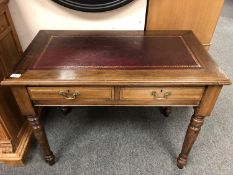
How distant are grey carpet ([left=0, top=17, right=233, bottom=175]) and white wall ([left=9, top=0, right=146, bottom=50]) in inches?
27.9

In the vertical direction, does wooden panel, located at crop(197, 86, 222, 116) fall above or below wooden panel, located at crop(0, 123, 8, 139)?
above

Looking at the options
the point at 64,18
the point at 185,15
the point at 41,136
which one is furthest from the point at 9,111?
the point at 185,15

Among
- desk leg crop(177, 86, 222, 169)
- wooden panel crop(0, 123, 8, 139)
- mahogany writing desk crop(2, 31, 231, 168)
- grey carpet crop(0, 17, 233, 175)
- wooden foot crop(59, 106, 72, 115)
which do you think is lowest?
grey carpet crop(0, 17, 233, 175)

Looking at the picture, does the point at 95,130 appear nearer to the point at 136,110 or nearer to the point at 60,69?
the point at 136,110

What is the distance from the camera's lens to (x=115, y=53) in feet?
3.51

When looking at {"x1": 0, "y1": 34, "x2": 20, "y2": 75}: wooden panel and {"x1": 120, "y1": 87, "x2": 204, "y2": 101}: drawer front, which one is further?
{"x1": 0, "y1": 34, "x2": 20, "y2": 75}: wooden panel

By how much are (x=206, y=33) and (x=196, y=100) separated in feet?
1.97

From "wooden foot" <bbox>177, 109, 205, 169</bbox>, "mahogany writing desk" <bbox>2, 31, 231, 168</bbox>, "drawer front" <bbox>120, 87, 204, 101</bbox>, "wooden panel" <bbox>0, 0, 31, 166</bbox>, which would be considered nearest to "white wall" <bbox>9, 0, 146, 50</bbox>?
"wooden panel" <bbox>0, 0, 31, 166</bbox>

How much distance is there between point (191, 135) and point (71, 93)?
2.24 feet

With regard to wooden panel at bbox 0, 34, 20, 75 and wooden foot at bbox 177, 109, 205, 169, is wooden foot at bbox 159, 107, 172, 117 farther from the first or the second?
wooden panel at bbox 0, 34, 20, 75

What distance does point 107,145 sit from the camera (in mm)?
1459

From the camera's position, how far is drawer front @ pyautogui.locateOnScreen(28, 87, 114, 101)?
3.06 ft

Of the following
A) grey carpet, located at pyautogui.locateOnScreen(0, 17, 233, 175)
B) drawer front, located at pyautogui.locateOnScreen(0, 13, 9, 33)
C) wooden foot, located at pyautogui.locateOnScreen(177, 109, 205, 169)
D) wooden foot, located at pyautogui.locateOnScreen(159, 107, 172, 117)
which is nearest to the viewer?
wooden foot, located at pyautogui.locateOnScreen(177, 109, 205, 169)

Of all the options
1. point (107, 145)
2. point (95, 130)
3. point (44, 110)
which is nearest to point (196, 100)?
point (107, 145)
